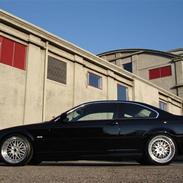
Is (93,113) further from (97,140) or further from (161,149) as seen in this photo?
(161,149)

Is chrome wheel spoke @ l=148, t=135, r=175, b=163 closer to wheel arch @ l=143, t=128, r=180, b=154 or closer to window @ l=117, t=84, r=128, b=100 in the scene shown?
wheel arch @ l=143, t=128, r=180, b=154

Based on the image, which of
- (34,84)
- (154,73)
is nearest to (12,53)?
(34,84)

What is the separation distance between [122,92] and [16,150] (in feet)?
79.4

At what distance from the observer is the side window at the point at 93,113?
6981mm

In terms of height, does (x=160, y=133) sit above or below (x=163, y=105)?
below

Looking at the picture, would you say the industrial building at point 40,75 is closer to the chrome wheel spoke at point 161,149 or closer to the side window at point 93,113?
the side window at point 93,113

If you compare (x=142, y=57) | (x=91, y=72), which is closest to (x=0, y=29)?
(x=91, y=72)

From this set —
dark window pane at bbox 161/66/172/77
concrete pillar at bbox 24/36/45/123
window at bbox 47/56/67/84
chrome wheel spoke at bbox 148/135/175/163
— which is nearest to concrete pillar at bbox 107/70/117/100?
window at bbox 47/56/67/84

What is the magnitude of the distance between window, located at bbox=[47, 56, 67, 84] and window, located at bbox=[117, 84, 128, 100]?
7552mm

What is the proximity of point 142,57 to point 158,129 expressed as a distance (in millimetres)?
41596

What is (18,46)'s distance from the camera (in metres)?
20.3

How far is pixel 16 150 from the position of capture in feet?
22.0

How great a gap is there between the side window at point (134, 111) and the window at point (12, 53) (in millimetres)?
13305

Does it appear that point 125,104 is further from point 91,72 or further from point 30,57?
point 91,72
